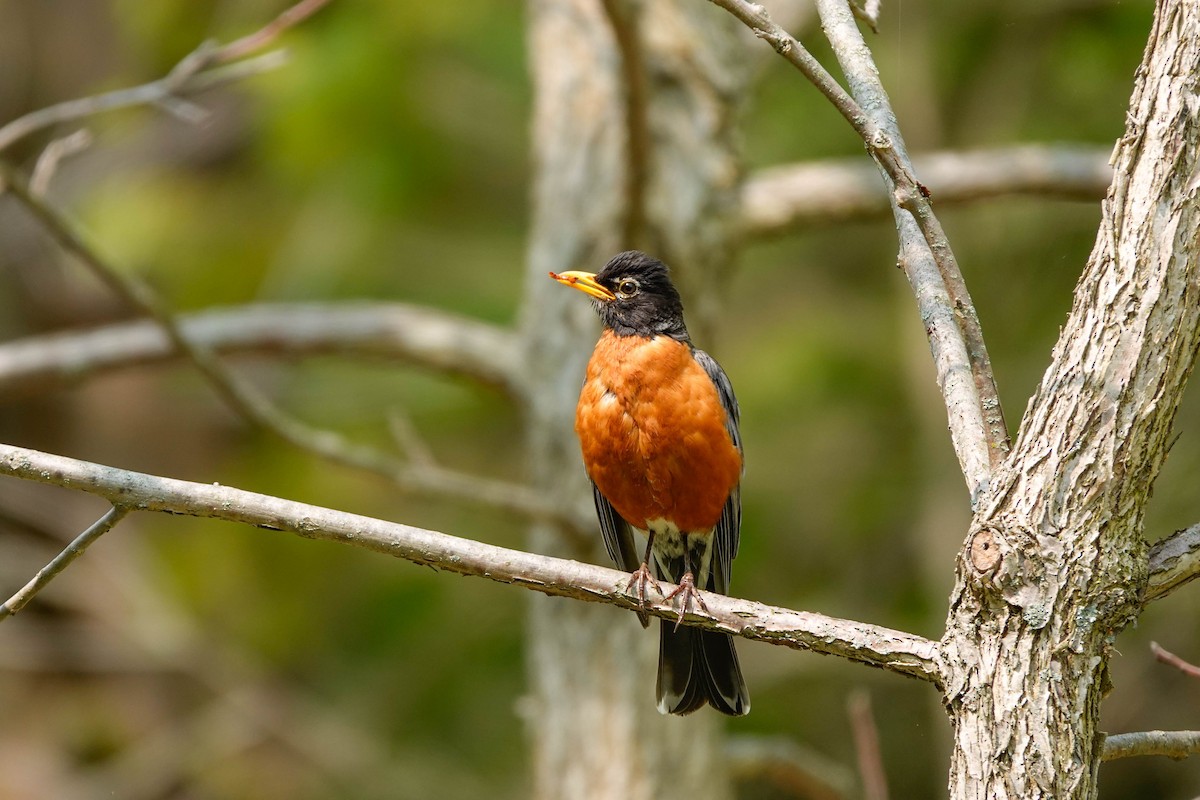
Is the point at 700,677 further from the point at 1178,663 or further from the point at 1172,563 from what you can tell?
the point at 1172,563

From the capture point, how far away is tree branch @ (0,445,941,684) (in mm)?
2510

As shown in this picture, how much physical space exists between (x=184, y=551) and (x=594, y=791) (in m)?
5.33

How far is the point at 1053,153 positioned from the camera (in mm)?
5484

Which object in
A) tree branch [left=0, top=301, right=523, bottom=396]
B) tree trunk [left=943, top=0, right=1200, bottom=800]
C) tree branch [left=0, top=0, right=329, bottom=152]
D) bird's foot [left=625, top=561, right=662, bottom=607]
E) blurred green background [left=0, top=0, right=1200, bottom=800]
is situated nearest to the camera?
tree trunk [left=943, top=0, right=1200, bottom=800]

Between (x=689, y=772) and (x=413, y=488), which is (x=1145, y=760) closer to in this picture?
(x=689, y=772)

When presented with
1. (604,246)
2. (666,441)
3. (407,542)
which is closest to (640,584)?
(407,542)

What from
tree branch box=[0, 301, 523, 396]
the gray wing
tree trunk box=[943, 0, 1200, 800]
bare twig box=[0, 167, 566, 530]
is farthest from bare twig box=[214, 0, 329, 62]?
tree trunk box=[943, 0, 1200, 800]

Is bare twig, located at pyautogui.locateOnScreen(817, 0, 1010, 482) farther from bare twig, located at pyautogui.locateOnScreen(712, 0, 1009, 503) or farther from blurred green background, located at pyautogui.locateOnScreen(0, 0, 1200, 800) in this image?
blurred green background, located at pyautogui.locateOnScreen(0, 0, 1200, 800)

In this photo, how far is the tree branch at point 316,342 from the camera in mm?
5641

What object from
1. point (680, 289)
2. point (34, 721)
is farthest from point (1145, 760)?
point (34, 721)

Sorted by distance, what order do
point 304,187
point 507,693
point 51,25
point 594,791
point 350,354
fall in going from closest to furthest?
1. point 594,791
2. point 350,354
3. point 304,187
4. point 507,693
5. point 51,25

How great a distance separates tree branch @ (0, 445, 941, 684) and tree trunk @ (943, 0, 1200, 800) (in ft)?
0.82

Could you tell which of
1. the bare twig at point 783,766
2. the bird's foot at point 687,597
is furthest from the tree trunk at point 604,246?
the bird's foot at point 687,597

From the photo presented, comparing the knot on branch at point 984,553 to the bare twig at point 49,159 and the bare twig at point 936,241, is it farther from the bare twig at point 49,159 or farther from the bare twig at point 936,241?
the bare twig at point 49,159
